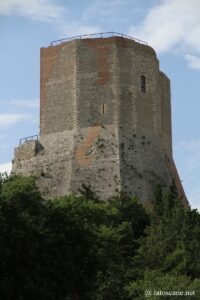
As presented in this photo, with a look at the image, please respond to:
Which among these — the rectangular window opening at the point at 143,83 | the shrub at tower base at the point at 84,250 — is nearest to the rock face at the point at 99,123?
the rectangular window opening at the point at 143,83

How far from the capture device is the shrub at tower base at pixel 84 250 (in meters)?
44.6

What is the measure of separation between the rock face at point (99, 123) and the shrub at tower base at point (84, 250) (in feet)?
35.0

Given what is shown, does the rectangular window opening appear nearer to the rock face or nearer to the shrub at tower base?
the rock face

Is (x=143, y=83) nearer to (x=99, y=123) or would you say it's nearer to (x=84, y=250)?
(x=99, y=123)

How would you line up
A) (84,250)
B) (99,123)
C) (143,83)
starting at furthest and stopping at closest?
(143,83) → (99,123) → (84,250)

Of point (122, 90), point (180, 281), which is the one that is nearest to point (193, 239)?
point (180, 281)

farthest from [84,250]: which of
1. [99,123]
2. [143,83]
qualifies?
[143,83]

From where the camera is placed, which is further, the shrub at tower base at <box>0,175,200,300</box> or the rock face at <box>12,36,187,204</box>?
the rock face at <box>12,36,187,204</box>

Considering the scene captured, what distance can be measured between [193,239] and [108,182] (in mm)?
14749

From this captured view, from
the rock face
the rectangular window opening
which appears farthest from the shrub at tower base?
the rectangular window opening

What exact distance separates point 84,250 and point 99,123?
2965cm

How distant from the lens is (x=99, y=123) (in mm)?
76438

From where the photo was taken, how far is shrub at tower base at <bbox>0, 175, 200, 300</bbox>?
44.6 metres

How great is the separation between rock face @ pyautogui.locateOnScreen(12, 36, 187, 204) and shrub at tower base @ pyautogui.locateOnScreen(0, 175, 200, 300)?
10674mm
